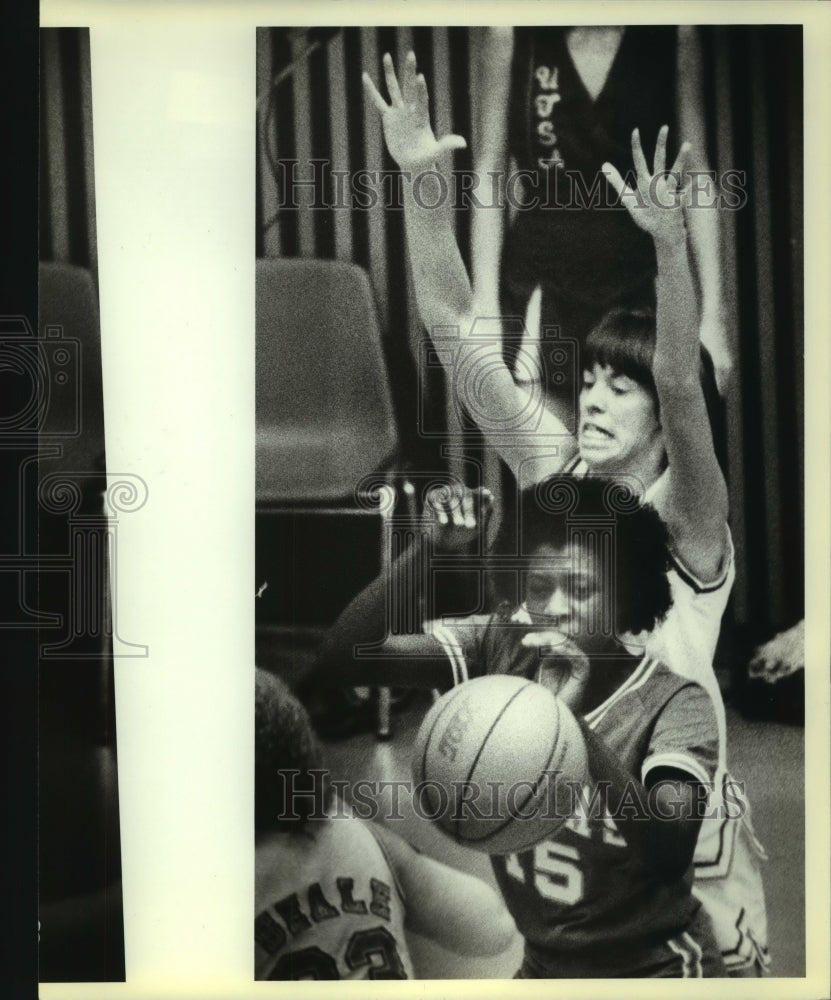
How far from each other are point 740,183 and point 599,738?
1096 mm

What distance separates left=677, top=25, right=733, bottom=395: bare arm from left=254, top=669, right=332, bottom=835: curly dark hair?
1.03 meters

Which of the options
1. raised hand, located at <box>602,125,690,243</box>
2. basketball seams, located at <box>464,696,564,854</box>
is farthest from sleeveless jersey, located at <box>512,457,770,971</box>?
raised hand, located at <box>602,125,690,243</box>

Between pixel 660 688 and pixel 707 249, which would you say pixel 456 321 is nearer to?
pixel 707 249

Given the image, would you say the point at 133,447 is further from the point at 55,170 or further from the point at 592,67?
the point at 592,67

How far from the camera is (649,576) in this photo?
1812mm

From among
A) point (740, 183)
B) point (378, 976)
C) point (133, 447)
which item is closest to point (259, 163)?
point (133, 447)

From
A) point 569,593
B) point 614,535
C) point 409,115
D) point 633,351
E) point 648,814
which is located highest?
point 409,115

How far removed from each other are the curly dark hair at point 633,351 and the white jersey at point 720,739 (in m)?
0.18

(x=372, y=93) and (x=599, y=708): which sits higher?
(x=372, y=93)

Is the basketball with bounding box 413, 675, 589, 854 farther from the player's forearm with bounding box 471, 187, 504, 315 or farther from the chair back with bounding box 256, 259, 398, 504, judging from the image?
the player's forearm with bounding box 471, 187, 504, 315

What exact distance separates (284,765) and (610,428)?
35.3 inches

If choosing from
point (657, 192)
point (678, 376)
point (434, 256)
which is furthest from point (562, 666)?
point (657, 192)

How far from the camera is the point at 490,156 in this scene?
1.82 metres

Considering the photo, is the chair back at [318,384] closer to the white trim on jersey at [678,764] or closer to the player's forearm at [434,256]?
the player's forearm at [434,256]
